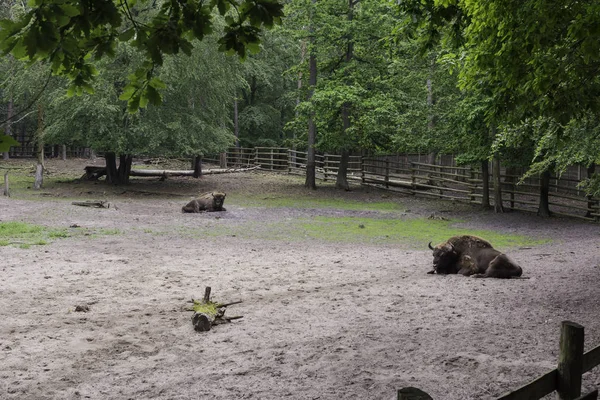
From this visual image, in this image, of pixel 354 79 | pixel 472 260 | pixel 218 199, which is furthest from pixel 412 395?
pixel 354 79

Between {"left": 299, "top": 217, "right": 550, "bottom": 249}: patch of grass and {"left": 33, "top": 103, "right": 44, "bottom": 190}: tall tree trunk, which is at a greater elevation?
{"left": 33, "top": 103, "right": 44, "bottom": 190}: tall tree trunk

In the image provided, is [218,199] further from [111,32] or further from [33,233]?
[111,32]

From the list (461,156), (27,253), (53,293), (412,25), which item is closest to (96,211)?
(27,253)

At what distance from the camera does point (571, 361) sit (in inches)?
150

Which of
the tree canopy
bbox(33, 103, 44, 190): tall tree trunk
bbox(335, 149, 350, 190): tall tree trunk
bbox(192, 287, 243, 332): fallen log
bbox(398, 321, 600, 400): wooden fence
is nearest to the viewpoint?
the tree canopy

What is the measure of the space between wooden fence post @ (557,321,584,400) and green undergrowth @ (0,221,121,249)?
1187 centimetres

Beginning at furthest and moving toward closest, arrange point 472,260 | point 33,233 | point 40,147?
point 40,147
point 33,233
point 472,260

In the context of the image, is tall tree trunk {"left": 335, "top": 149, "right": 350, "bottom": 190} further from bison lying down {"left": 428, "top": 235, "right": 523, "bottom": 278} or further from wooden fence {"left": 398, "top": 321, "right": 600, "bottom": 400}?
wooden fence {"left": 398, "top": 321, "right": 600, "bottom": 400}

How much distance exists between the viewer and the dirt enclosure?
610cm

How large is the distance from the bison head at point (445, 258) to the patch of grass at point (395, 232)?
4.10 m

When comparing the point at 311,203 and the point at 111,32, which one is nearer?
the point at 111,32

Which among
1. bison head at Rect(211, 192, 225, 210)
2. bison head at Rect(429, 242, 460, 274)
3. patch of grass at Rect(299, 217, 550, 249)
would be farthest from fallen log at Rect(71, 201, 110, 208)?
bison head at Rect(429, 242, 460, 274)

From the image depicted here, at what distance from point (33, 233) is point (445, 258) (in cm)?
954

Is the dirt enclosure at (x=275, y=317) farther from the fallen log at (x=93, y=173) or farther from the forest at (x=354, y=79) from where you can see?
the fallen log at (x=93, y=173)
